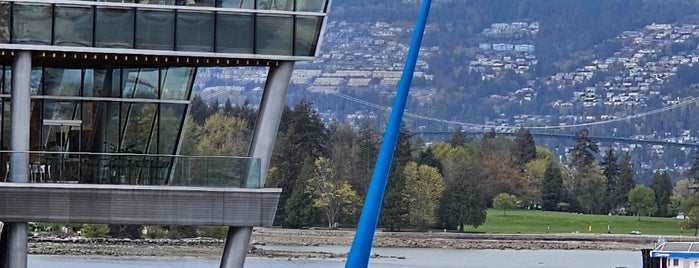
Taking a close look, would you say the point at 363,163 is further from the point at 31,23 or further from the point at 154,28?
the point at 31,23

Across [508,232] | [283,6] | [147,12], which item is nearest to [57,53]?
[147,12]

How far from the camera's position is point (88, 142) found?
128 ft

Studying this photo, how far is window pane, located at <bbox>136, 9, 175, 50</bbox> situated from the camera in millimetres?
36062

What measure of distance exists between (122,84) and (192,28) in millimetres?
3619

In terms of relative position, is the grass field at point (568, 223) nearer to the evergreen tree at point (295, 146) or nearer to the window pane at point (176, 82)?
the evergreen tree at point (295, 146)

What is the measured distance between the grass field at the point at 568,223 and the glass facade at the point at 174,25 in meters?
146

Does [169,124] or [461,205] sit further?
[461,205]

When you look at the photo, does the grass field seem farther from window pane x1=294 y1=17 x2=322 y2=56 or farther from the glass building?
window pane x1=294 y1=17 x2=322 y2=56

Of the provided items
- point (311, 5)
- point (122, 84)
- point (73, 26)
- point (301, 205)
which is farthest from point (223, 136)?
point (73, 26)

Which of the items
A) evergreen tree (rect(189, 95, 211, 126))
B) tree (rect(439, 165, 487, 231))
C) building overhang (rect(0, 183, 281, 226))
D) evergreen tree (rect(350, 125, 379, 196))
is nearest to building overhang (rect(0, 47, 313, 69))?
building overhang (rect(0, 183, 281, 226))

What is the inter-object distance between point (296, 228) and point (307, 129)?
17866 mm

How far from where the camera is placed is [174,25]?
36.2 m

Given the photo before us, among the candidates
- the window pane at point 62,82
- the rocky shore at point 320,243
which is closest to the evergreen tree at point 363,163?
the rocky shore at point 320,243

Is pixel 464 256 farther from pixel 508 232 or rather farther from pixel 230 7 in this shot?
pixel 230 7
